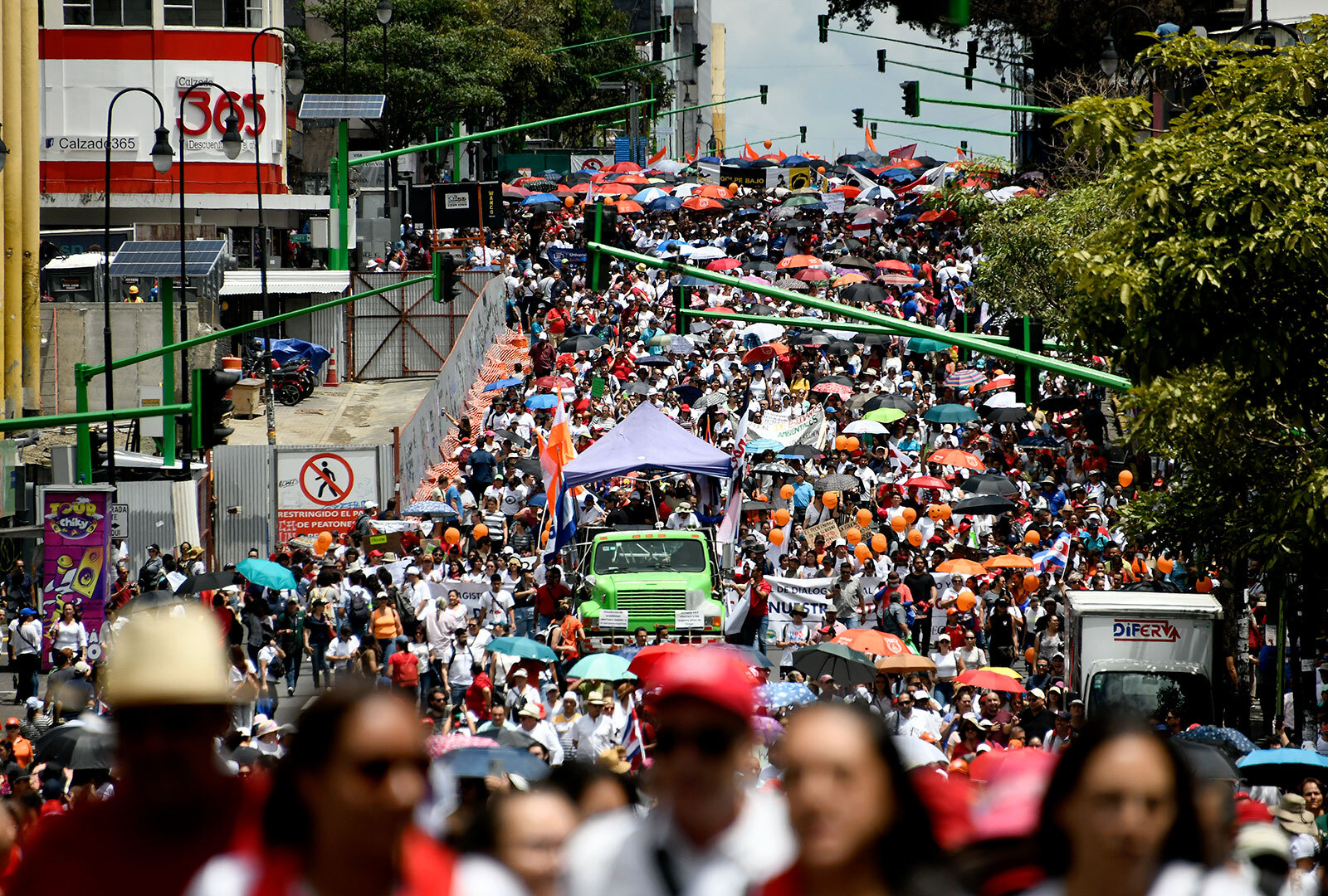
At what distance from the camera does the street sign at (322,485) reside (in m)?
28.2

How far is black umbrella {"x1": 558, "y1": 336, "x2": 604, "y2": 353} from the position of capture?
40000 mm

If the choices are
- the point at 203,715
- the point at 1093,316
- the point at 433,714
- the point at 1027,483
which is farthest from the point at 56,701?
the point at 1027,483

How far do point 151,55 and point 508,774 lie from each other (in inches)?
1880

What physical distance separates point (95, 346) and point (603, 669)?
28194 millimetres

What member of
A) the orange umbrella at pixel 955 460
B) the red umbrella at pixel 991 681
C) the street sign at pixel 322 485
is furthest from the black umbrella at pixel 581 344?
the red umbrella at pixel 991 681

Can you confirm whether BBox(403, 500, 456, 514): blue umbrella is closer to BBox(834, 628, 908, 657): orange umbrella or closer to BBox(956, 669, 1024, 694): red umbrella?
BBox(834, 628, 908, 657): orange umbrella

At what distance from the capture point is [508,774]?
19.7 ft

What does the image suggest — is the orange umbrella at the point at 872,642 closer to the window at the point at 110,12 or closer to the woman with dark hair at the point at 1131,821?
the woman with dark hair at the point at 1131,821

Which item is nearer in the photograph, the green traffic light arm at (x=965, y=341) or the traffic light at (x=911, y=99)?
the green traffic light arm at (x=965, y=341)

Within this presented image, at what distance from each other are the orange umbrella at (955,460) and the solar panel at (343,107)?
21558 millimetres

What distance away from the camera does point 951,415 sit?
32.7 meters

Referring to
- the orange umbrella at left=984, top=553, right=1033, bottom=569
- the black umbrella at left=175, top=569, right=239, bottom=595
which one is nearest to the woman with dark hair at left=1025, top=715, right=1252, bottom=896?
the black umbrella at left=175, top=569, right=239, bottom=595

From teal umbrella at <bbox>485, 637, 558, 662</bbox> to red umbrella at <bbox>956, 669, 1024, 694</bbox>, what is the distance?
4063mm

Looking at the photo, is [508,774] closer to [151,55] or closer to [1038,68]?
[151,55]
